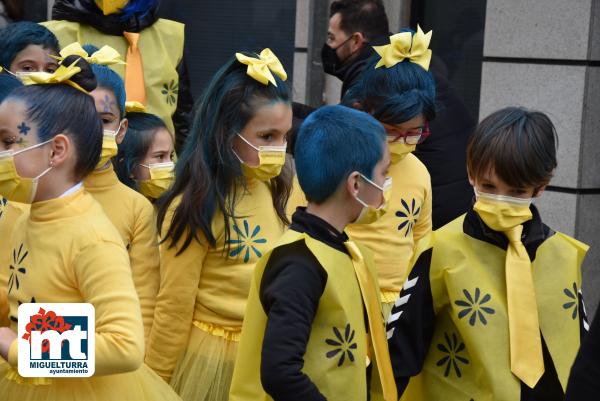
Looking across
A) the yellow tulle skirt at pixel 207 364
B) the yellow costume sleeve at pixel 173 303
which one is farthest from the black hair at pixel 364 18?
the yellow tulle skirt at pixel 207 364

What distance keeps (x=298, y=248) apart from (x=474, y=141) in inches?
32.2

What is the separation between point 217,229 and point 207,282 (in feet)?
0.68

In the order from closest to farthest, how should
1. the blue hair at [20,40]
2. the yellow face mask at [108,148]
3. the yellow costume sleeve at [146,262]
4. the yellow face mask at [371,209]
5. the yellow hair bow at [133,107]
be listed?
the yellow face mask at [371,209] < the yellow costume sleeve at [146,262] < the yellow face mask at [108,148] < the yellow hair bow at [133,107] < the blue hair at [20,40]

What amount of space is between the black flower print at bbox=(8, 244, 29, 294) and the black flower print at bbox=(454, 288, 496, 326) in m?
1.31

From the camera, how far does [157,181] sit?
5.29 m

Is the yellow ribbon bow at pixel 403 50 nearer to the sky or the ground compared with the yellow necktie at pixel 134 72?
nearer to the sky

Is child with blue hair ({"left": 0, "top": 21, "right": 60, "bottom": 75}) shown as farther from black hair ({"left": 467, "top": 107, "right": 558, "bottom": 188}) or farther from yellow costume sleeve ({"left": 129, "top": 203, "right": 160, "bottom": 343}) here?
black hair ({"left": 467, "top": 107, "right": 558, "bottom": 188})

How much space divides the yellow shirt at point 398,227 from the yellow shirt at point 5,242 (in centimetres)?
140

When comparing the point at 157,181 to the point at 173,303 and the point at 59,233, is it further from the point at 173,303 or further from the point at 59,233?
the point at 59,233

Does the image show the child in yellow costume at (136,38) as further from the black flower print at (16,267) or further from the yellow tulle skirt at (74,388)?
the yellow tulle skirt at (74,388)

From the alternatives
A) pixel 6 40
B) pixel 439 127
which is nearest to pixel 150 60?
pixel 6 40

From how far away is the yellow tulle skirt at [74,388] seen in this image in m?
3.43

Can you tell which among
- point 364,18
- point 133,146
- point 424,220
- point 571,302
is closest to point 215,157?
point 133,146

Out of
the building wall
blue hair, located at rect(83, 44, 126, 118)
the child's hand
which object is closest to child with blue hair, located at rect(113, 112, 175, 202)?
blue hair, located at rect(83, 44, 126, 118)
